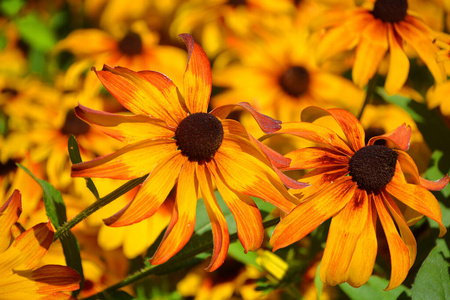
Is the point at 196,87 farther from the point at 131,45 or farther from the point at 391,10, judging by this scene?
the point at 131,45

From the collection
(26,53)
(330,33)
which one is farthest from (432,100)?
(26,53)

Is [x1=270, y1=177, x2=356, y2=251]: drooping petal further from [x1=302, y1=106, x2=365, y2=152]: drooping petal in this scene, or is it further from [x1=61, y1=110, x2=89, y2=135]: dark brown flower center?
[x1=61, y1=110, x2=89, y2=135]: dark brown flower center

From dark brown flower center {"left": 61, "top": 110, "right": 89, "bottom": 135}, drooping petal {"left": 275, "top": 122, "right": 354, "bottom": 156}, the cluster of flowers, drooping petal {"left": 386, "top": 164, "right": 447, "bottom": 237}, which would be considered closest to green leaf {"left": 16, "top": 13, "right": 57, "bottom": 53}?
the cluster of flowers

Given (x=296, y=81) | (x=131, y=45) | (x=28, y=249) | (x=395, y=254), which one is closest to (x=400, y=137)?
(x=395, y=254)

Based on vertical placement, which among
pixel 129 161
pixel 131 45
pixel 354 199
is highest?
pixel 129 161

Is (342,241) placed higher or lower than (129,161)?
lower

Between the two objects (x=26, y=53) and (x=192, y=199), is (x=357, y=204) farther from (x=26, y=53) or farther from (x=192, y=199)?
(x=26, y=53)
